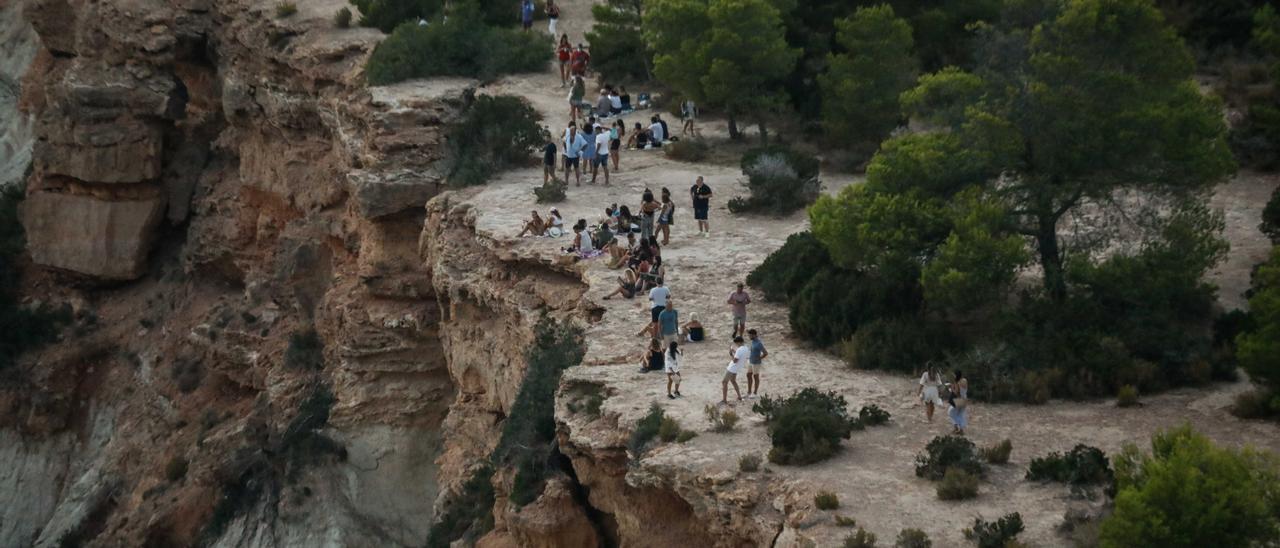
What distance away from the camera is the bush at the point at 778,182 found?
33.4m

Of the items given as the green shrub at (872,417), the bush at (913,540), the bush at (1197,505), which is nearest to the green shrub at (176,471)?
the green shrub at (872,417)

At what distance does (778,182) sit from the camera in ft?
110

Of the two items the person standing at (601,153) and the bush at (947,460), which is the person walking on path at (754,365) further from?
the person standing at (601,153)

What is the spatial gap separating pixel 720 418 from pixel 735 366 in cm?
94

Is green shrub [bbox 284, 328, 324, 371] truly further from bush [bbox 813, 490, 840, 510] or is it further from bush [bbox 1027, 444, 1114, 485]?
bush [bbox 1027, 444, 1114, 485]

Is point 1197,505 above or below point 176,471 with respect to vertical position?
above

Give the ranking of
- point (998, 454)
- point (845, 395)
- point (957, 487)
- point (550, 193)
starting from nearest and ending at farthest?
point (957, 487)
point (998, 454)
point (845, 395)
point (550, 193)

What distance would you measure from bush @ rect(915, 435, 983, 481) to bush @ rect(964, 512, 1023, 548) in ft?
5.31

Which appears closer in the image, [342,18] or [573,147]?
[573,147]

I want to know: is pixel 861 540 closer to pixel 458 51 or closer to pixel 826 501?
pixel 826 501

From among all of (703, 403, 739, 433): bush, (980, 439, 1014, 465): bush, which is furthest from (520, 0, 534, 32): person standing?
(980, 439, 1014, 465): bush

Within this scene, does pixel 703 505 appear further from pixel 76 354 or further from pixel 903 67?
pixel 76 354

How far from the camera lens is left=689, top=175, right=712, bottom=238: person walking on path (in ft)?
103

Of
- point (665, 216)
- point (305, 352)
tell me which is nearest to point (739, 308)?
point (665, 216)
